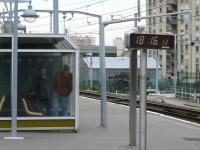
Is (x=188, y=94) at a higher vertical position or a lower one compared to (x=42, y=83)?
lower

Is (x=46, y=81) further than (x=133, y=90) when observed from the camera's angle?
Yes

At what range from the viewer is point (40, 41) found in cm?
1802

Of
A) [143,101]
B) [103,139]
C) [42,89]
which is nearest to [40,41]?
[42,89]

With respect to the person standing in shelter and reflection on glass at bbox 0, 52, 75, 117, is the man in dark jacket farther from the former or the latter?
the person standing in shelter

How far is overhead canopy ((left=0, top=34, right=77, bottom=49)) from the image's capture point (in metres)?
16.5

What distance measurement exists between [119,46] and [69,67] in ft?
417

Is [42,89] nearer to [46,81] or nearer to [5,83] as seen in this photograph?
[46,81]

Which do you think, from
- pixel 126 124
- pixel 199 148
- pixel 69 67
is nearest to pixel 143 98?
pixel 199 148

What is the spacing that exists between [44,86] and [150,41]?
18.4 feet

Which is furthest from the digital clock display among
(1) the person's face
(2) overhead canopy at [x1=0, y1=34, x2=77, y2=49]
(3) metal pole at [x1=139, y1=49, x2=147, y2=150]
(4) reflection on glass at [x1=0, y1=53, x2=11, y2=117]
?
(4) reflection on glass at [x1=0, y1=53, x2=11, y2=117]

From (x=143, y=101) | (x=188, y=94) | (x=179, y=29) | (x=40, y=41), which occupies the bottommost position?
(x=188, y=94)

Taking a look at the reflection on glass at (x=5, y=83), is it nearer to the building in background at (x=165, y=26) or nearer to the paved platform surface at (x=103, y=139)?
the paved platform surface at (x=103, y=139)

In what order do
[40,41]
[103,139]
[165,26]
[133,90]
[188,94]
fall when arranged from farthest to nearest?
[165,26], [188,94], [40,41], [103,139], [133,90]

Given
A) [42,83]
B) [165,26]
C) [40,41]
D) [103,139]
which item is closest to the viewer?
[103,139]
